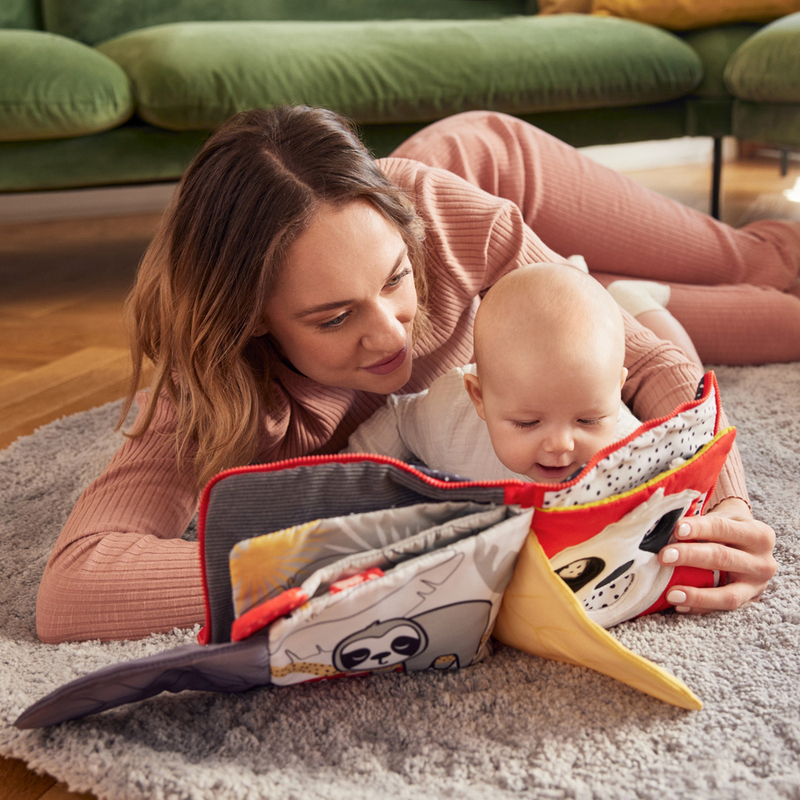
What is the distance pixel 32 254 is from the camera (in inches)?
102

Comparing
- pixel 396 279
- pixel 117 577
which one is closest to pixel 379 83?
pixel 396 279

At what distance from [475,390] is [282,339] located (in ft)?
0.75

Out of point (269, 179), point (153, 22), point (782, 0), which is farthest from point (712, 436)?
point (153, 22)

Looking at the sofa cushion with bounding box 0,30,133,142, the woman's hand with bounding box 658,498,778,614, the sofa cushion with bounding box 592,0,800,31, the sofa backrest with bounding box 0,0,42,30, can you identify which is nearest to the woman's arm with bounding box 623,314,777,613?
the woman's hand with bounding box 658,498,778,614

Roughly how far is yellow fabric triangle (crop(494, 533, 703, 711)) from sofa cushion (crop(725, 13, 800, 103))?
1579mm

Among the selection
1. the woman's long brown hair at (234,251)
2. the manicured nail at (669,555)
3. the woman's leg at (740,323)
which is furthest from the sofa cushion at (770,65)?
the manicured nail at (669,555)

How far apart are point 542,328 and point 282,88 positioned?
1199mm

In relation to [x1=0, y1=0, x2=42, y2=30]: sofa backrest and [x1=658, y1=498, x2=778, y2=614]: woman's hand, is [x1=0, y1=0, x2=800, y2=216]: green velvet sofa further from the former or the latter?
[x1=658, y1=498, x2=778, y2=614]: woman's hand

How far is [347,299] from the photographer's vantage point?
2.82ft

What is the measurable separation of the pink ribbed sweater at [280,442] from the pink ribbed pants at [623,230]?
0.74 feet

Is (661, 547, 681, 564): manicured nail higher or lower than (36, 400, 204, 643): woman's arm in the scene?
higher

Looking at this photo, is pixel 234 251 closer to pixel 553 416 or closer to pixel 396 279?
pixel 396 279

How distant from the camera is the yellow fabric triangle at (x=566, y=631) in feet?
2.06

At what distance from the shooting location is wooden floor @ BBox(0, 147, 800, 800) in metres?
1.47
